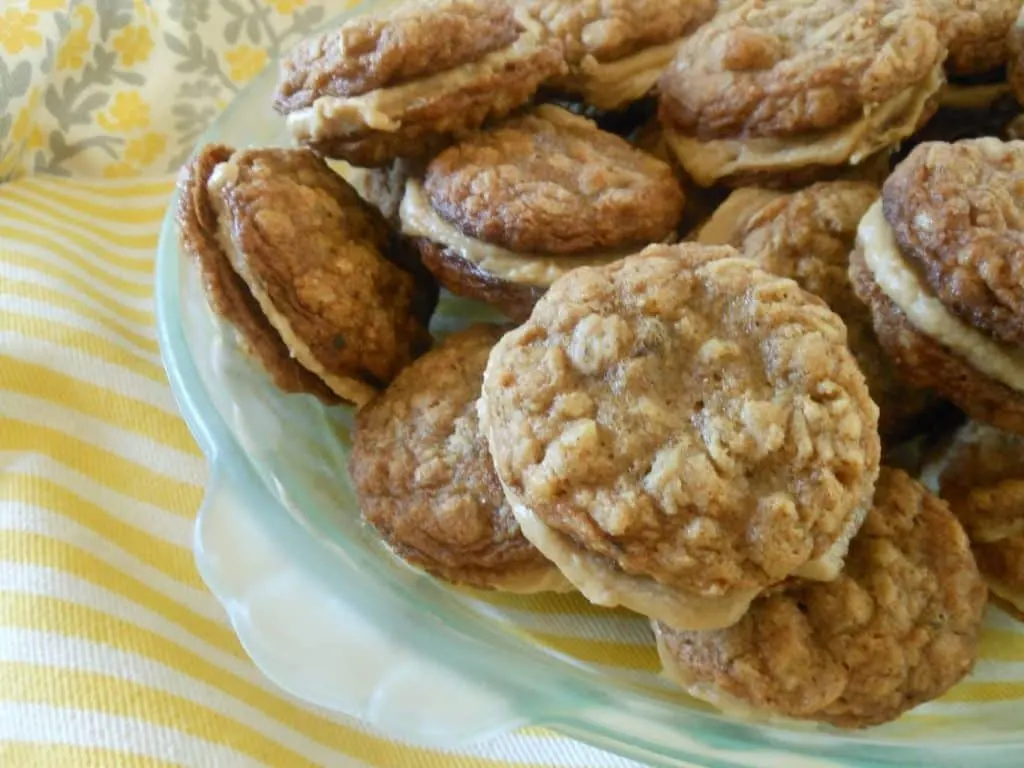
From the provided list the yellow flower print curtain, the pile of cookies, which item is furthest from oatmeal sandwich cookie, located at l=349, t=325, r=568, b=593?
the yellow flower print curtain

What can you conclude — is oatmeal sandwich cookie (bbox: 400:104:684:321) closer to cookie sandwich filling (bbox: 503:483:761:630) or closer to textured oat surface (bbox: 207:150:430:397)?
textured oat surface (bbox: 207:150:430:397)

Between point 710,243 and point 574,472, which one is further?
point 710,243

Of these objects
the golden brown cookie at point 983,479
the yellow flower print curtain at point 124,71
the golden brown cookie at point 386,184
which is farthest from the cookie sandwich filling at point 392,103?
the yellow flower print curtain at point 124,71

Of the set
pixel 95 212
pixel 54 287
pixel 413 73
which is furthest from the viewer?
pixel 95 212

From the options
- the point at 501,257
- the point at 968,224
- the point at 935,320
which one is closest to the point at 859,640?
the point at 935,320

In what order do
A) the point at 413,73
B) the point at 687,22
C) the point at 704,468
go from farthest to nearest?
the point at 687,22, the point at 413,73, the point at 704,468

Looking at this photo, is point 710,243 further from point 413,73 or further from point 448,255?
point 413,73

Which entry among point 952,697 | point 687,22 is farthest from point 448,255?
point 952,697
